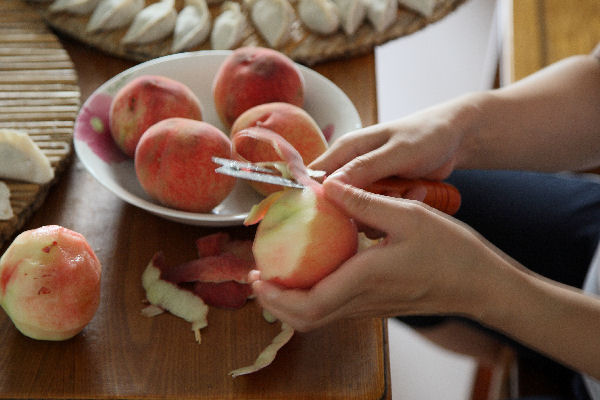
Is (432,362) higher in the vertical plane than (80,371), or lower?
lower

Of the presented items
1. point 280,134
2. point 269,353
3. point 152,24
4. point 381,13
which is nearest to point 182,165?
point 280,134

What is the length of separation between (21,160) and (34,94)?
16 centimetres

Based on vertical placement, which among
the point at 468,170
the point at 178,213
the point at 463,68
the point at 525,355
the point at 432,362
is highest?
the point at 178,213

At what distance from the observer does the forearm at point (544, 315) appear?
0.52 meters

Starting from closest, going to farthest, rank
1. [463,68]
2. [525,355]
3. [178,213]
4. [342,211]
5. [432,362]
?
[342,211] → [178,213] → [525,355] → [432,362] → [463,68]

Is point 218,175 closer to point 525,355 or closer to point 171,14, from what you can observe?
point 171,14

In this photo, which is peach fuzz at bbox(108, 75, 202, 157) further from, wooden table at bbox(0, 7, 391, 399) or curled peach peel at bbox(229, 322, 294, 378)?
curled peach peel at bbox(229, 322, 294, 378)

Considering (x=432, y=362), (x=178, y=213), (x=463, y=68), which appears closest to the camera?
(x=178, y=213)

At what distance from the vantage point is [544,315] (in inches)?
21.1

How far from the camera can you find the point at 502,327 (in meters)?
0.55

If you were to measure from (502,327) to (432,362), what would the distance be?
0.82 m

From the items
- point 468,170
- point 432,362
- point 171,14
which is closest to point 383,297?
point 468,170

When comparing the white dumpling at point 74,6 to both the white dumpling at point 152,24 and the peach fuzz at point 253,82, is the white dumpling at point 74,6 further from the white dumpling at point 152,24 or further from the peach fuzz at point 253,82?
the peach fuzz at point 253,82

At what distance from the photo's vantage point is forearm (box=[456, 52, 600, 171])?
28.6 inches
